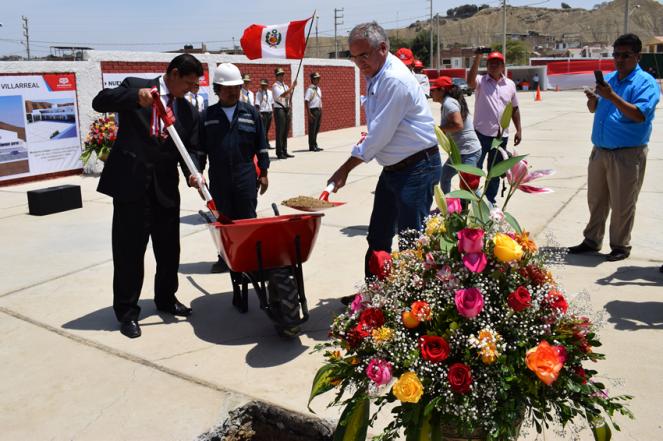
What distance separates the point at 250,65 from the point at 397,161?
13357mm

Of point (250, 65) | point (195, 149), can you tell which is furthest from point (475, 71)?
point (250, 65)

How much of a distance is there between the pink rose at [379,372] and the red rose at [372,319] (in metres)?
0.14

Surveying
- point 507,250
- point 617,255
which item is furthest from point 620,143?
point 507,250

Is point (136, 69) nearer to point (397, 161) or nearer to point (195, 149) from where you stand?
point (195, 149)

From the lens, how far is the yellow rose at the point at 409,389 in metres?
1.96

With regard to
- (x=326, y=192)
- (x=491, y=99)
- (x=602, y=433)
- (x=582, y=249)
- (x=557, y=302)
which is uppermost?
(x=491, y=99)

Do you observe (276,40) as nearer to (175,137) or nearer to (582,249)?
(175,137)

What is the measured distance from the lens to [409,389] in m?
1.98

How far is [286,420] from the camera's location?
3377 millimetres

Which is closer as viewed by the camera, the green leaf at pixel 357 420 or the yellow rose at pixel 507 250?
the yellow rose at pixel 507 250

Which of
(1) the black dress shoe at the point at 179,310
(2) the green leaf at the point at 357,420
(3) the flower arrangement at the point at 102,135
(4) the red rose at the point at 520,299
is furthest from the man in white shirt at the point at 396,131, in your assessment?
(3) the flower arrangement at the point at 102,135

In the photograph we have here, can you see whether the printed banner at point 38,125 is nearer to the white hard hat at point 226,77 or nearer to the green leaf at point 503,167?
the white hard hat at point 226,77

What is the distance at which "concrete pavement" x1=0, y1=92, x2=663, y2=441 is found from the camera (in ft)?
11.3

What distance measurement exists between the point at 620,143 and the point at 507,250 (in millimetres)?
4194
